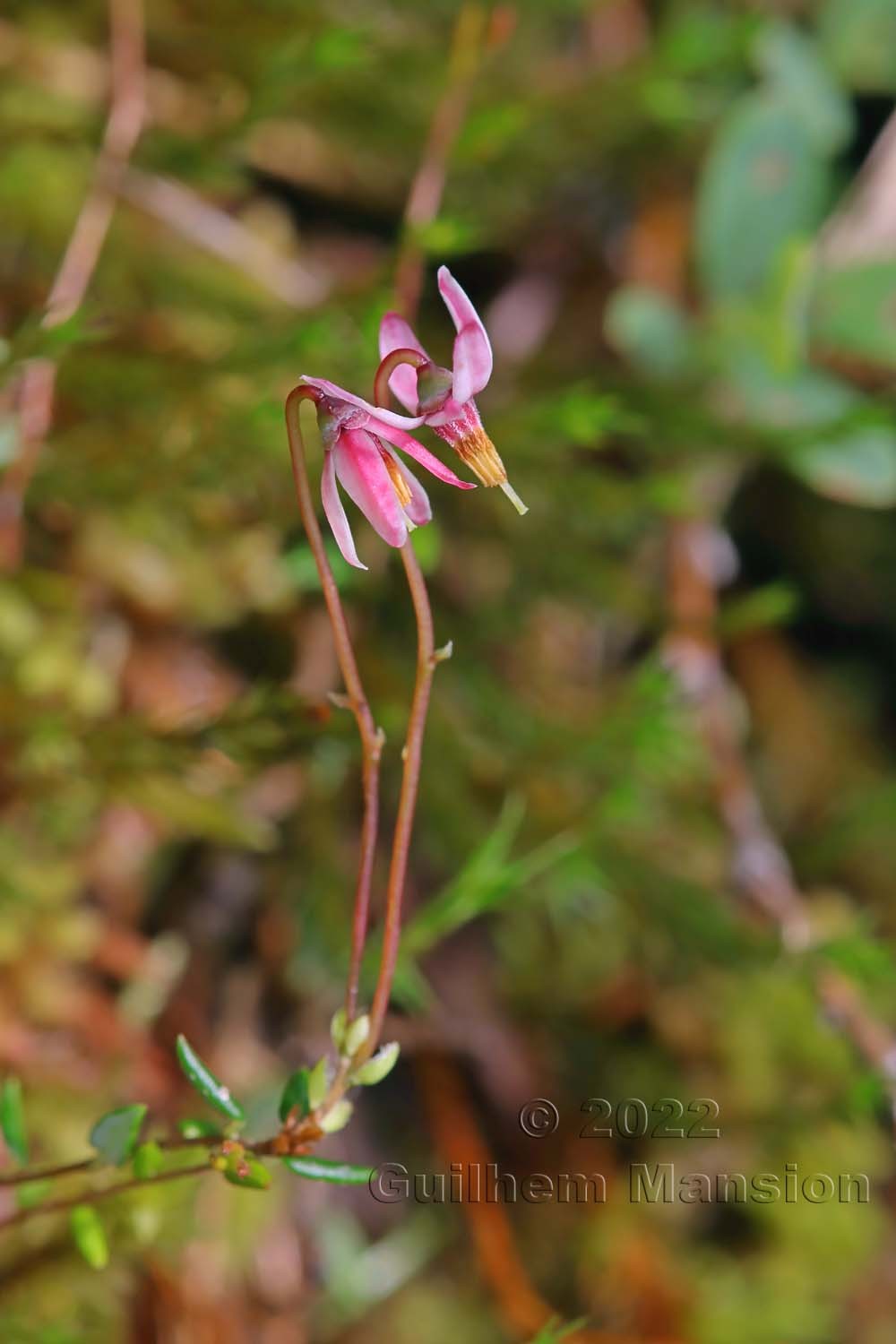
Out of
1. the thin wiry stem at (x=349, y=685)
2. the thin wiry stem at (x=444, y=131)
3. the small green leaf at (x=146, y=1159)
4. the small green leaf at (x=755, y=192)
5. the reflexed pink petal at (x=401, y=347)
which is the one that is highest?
the thin wiry stem at (x=444, y=131)

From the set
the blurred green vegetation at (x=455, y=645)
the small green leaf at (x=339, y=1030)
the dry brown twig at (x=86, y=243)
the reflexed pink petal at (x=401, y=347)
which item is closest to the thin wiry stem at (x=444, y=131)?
the blurred green vegetation at (x=455, y=645)

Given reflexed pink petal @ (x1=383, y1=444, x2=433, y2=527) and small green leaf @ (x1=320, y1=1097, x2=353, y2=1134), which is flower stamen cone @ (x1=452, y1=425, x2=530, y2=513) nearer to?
reflexed pink petal @ (x1=383, y1=444, x2=433, y2=527)

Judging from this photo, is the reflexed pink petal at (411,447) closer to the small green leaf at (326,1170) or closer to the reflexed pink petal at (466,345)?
the reflexed pink petal at (466,345)

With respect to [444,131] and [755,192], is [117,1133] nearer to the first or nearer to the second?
[444,131]

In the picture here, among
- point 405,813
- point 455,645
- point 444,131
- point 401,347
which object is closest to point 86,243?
point 444,131

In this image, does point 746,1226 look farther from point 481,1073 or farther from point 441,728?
point 441,728

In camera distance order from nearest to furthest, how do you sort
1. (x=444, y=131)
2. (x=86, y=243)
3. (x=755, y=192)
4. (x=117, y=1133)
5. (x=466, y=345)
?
(x=466, y=345) < (x=117, y=1133) < (x=86, y=243) < (x=444, y=131) < (x=755, y=192)
